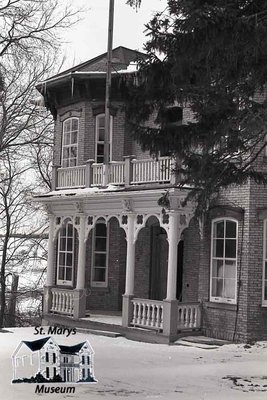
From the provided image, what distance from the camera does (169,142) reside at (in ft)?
31.1

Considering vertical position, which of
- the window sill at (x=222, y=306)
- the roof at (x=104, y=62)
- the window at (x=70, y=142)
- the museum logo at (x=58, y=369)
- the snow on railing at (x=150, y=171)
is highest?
the roof at (x=104, y=62)

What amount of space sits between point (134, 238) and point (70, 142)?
5.13 m

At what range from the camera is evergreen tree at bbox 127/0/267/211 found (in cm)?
737

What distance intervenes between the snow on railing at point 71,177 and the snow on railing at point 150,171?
239 centimetres

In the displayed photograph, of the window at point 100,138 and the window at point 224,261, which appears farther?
the window at point 100,138

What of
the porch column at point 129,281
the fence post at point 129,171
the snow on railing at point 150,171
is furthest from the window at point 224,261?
the fence post at point 129,171

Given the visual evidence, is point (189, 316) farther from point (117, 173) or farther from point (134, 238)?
point (117, 173)

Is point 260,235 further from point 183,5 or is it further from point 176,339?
point 183,5

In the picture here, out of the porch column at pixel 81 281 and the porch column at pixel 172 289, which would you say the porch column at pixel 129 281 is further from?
the porch column at pixel 81 281

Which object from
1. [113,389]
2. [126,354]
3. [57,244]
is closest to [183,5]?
[113,389]

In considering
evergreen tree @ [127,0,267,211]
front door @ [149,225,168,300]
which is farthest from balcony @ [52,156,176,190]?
evergreen tree @ [127,0,267,211]

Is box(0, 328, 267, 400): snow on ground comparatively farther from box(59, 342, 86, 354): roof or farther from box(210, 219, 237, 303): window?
box(210, 219, 237, 303): window

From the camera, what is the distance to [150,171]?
52.9ft

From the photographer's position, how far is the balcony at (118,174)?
15.8 metres
